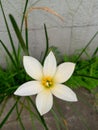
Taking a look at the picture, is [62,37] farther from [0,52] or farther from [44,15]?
[0,52]

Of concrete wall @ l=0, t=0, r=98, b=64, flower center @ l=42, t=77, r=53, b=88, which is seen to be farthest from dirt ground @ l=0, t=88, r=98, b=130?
flower center @ l=42, t=77, r=53, b=88

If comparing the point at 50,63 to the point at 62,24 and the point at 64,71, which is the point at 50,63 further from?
the point at 62,24

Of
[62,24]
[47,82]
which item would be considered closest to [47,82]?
[47,82]

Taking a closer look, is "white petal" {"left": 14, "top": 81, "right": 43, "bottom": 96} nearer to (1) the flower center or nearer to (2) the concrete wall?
(1) the flower center

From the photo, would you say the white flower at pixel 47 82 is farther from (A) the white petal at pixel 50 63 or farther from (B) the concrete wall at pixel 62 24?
(B) the concrete wall at pixel 62 24

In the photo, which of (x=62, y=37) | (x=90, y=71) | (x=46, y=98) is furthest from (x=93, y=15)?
(x=46, y=98)

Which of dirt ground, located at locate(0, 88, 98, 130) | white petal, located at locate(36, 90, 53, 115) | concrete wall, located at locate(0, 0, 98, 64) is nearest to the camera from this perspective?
white petal, located at locate(36, 90, 53, 115)
